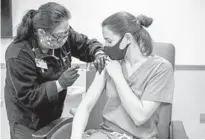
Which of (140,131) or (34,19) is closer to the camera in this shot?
(140,131)


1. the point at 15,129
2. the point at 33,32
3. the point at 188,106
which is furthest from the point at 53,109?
the point at 188,106

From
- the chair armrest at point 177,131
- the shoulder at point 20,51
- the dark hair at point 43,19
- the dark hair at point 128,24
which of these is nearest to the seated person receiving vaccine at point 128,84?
the dark hair at point 128,24

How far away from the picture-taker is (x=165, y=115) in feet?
4.47

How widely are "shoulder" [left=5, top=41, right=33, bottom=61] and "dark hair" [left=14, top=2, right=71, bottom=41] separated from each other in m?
0.03

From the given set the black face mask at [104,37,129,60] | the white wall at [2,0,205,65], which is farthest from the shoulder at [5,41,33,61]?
the black face mask at [104,37,129,60]

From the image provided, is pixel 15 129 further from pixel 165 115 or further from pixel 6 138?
pixel 165 115

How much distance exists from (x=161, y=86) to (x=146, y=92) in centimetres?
7

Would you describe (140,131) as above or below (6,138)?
above

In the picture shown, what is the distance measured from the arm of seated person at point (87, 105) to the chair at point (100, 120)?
34 millimetres

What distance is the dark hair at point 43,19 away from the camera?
4.12ft

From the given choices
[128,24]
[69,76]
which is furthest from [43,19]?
[128,24]

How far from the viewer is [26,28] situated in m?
1.32

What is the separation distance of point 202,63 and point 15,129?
1.02 metres

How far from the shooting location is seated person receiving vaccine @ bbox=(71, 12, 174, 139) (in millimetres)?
1144
